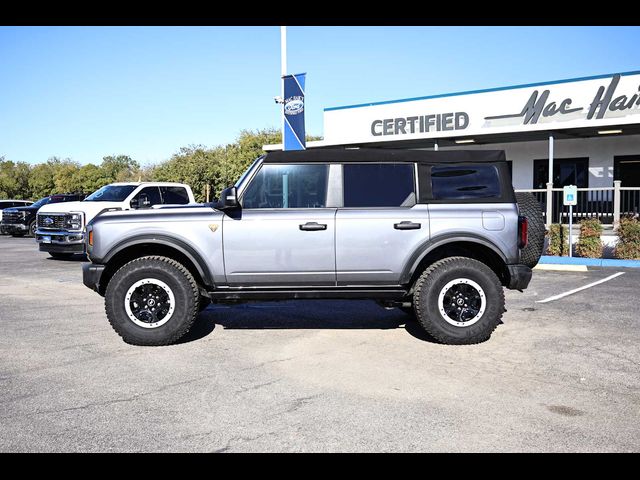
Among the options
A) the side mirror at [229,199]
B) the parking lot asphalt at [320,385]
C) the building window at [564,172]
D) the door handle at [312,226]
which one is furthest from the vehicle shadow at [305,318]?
the building window at [564,172]

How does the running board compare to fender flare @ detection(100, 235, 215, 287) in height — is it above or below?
below

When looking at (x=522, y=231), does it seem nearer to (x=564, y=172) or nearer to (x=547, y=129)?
(x=547, y=129)

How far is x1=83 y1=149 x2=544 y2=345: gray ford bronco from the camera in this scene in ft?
20.2

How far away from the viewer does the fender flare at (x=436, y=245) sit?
6.22 metres

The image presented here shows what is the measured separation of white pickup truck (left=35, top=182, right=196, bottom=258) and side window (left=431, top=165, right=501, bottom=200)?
889 centimetres

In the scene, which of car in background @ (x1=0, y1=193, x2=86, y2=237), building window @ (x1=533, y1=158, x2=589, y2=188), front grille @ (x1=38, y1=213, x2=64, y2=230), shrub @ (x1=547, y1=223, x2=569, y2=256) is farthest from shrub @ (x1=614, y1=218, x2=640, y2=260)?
car in background @ (x1=0, y1=193, x2=86, y2=237)

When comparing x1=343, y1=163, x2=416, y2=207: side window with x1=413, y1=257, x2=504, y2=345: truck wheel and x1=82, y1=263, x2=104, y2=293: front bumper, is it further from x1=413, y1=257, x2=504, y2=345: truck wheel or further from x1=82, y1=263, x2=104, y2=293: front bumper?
x1=82, y1=263, x2=104, y2=293: front bumper

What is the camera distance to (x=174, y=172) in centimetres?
4147

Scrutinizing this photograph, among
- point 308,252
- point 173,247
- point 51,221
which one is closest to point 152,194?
point 51,221

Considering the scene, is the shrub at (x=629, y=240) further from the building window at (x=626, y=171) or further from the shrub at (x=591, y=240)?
the building window at (x=626, y=171)

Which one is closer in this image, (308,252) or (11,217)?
(308,252)

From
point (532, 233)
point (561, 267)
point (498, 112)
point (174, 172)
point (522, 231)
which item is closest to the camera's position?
point (522, 231)

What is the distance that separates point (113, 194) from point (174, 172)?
27.1 meters
